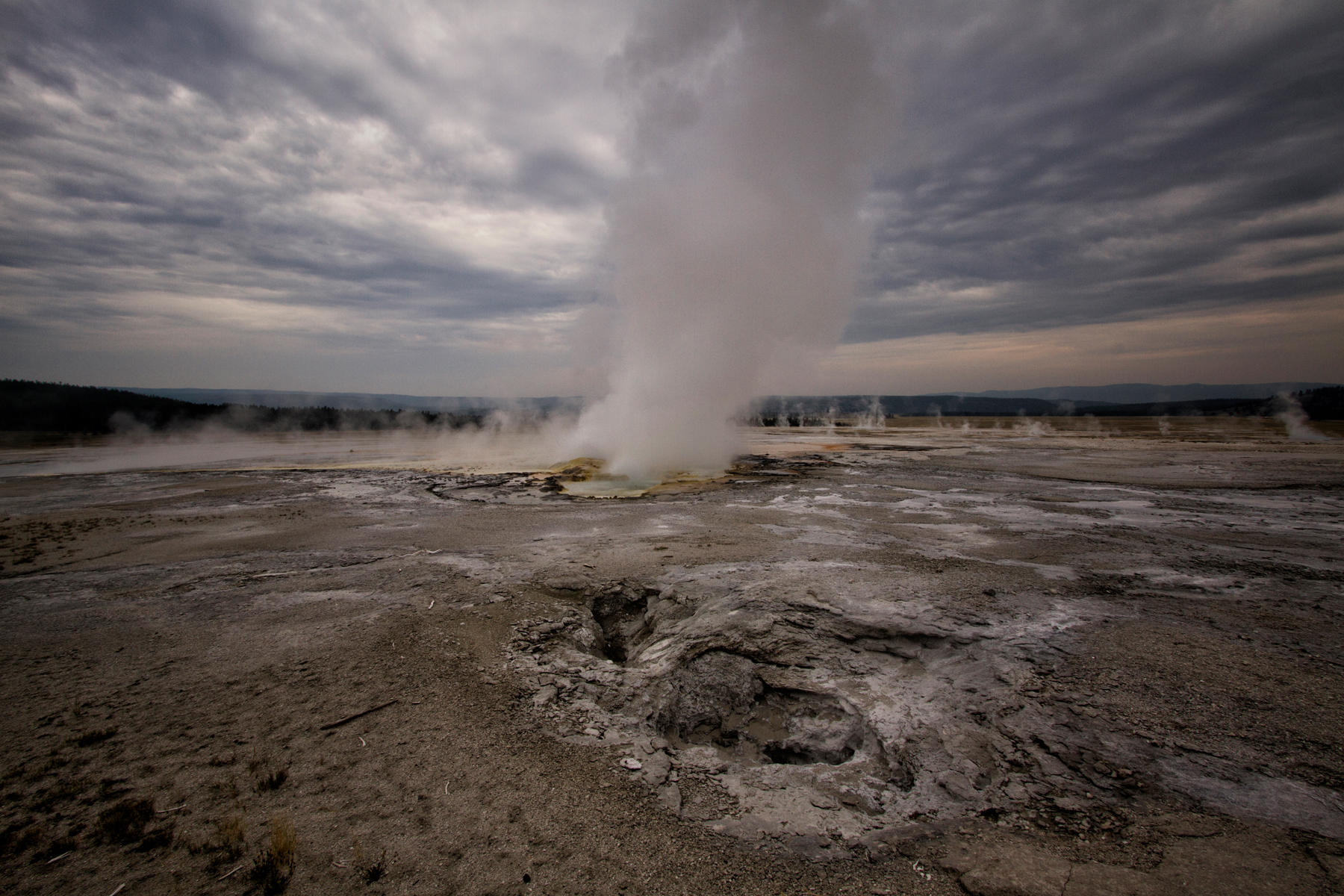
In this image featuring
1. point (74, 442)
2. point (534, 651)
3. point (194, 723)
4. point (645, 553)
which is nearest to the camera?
point (194, 723)

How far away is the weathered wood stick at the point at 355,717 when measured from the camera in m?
3.97

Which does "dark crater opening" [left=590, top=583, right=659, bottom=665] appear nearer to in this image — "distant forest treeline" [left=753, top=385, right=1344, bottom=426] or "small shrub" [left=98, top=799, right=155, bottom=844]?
"small shrub" [left=98, top=799, right=155, bottom=844]

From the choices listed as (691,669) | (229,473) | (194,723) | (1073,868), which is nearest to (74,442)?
(229,473)

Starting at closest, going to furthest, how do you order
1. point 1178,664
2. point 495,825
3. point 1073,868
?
1. point 1073,868
2. point 495,825
3. point 1178,664

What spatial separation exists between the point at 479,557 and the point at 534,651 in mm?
3620

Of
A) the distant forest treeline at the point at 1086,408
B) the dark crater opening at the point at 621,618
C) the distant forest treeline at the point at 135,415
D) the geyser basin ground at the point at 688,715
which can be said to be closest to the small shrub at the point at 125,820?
the geyser basin ground at the point at 688,715

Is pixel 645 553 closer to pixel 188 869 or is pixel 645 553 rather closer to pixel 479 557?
pixel 479 557

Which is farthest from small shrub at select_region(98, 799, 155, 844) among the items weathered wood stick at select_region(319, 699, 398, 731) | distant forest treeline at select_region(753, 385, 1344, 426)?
distant forest treeline at select_region(753, 385, 1344, 426)

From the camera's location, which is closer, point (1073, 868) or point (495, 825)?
point (1073, 868)

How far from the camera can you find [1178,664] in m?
4.56

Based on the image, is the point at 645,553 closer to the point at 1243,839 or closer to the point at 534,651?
the point at 534,651

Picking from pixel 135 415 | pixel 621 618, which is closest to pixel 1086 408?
pixel 621 618

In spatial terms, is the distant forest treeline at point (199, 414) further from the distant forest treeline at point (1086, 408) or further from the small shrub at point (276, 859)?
the small shrub at point (276, 859)

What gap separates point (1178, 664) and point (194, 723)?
822cm
